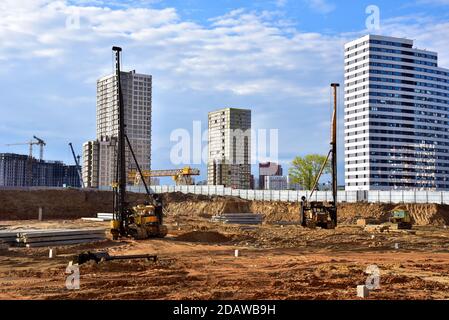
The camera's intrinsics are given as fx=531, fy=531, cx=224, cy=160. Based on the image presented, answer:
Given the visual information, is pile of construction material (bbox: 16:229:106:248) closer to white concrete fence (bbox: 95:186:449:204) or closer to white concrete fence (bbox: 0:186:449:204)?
white concrete fence (bbox: 0:186:449:204)

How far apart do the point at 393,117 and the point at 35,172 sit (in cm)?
11077

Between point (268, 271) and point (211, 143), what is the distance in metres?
123

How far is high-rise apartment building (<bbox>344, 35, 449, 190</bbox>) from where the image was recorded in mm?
134375

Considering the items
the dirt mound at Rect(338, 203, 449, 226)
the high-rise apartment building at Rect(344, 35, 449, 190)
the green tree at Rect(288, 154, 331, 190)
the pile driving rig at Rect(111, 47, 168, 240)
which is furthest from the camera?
the high-rise apartment building at Rect(344, 35, 449, 190)

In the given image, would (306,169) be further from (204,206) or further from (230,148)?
(204,206)

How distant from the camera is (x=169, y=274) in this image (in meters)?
17.3

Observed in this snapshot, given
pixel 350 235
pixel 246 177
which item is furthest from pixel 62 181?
pixel 350 235

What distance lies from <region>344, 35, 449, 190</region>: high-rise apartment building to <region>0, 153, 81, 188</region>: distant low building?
84.8 m

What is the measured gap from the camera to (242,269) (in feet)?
62.1

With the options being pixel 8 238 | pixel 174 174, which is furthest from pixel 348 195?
pixel 8 238

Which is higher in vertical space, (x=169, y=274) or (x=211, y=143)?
(x=211, y=143)

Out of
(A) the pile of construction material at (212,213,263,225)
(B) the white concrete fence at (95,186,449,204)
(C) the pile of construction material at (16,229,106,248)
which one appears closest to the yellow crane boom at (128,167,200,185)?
(B) the white concrete fence at (95,186,449,204)

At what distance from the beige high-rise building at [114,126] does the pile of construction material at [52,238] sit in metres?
79.5
